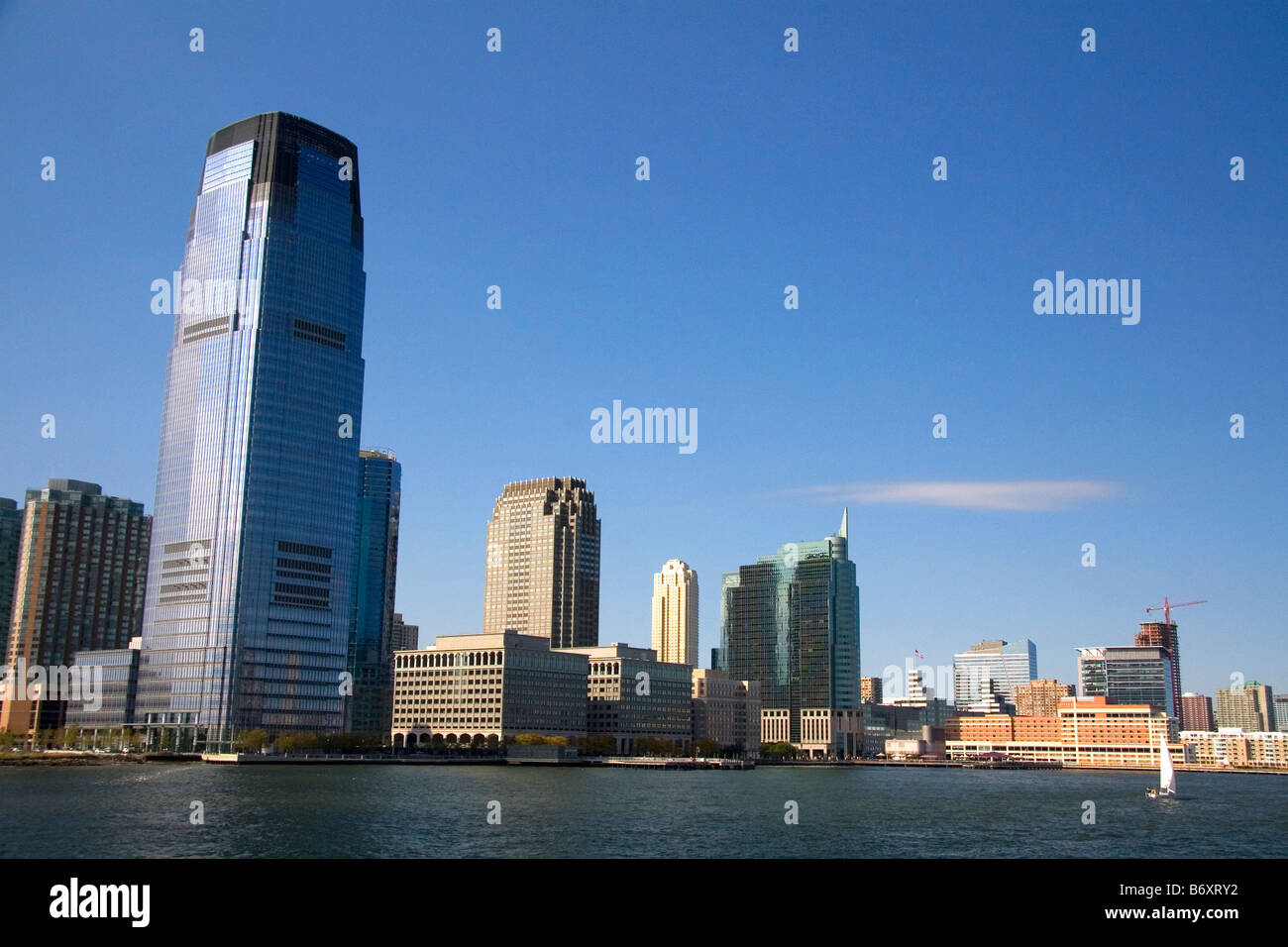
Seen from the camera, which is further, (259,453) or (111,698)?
(111,698)

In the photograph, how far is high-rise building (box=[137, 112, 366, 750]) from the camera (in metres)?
164

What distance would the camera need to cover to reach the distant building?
564 feet

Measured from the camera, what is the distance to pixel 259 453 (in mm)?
163500

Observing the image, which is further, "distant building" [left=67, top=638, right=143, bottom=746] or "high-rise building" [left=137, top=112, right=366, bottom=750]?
"distant building" [left=67, top=638, right=143, bottom=746]

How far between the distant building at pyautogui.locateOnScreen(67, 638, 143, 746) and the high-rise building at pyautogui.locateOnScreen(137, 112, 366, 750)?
3.25 meters

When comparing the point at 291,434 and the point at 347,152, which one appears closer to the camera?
the point at 291,434

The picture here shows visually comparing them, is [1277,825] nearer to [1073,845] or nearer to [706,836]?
[1073,845]

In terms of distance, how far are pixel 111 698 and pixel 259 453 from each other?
44.2 meters

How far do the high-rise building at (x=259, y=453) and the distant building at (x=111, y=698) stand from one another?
3252 mm

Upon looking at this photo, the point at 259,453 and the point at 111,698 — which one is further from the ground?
the point at 259,453

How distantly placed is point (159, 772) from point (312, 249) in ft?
263

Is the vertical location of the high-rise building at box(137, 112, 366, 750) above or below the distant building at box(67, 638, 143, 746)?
above
